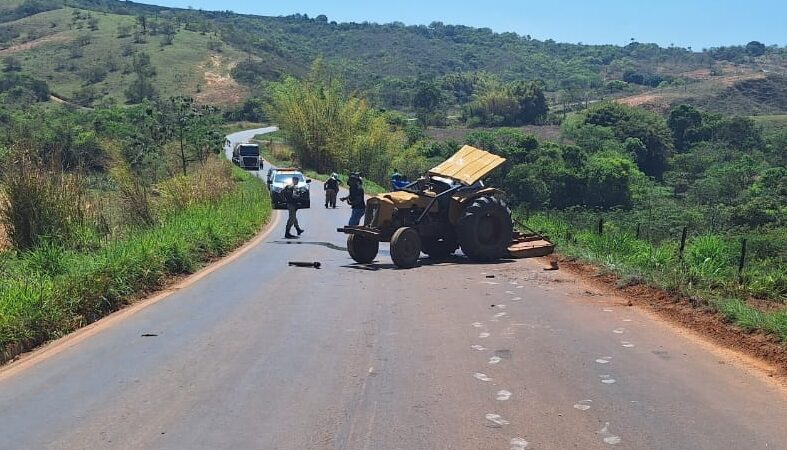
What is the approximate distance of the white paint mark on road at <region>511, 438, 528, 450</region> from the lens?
5.66m

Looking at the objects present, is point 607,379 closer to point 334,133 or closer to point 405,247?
point 405,247

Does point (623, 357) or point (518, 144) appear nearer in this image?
point (623, 357)

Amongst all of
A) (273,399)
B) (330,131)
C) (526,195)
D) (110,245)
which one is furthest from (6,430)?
(330,131)

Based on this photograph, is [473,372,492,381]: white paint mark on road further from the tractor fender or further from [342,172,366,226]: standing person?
[342,172,366,226]: standing person

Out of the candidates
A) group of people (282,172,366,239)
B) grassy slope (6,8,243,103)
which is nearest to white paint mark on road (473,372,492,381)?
group of people (282,172,366,239)

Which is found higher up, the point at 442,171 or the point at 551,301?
the point at 442,171

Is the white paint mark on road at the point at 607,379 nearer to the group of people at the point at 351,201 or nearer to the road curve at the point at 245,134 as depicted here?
the group of people at the point at 351,201

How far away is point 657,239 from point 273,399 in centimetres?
1658

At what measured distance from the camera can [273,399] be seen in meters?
6.94

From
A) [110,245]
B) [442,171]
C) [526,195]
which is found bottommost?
[526,195]

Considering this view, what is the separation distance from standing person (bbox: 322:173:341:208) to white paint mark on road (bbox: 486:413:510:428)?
88.4 feet

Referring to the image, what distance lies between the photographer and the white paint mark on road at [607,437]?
5.78 m

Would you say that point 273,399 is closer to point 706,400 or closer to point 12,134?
point 706,400

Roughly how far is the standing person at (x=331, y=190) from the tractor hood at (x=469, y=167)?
15.8 metres
